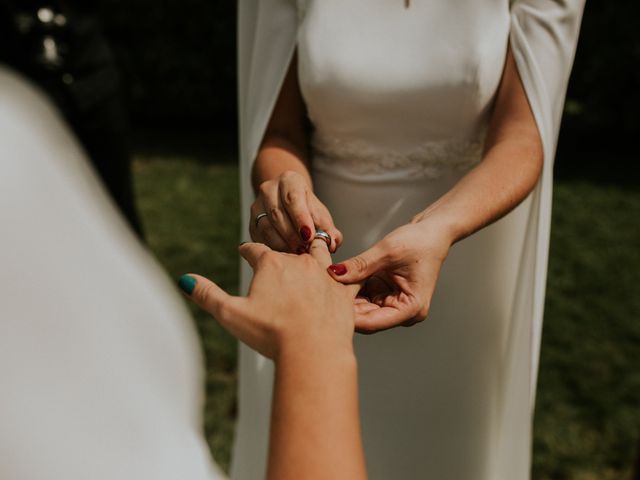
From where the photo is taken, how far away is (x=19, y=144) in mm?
618

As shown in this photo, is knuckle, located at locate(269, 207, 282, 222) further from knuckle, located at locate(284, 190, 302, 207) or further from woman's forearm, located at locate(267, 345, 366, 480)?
woman's forearm, located at locate(267, 345, 366, 480)

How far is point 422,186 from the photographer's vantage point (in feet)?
7.09

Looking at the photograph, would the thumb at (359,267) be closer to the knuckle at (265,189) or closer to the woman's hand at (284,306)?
the woman's hand at (284,306)

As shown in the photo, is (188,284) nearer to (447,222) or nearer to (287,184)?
(287,184)

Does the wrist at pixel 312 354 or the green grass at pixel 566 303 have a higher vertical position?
the wrist at pixel 312 354

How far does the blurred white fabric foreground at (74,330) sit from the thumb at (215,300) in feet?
1.83

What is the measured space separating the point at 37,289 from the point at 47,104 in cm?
19

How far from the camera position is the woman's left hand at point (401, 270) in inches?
62.4

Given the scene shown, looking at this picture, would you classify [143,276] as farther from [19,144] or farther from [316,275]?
[316,275]

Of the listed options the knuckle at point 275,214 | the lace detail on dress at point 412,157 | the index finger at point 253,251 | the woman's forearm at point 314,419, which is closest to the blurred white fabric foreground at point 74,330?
the woman's forearm at point 314,419

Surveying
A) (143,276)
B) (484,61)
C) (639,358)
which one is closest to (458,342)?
(484,61)

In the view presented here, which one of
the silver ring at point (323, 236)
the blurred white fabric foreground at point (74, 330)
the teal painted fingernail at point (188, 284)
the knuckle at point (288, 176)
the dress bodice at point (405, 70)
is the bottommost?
the silver ring at point (323, 236)

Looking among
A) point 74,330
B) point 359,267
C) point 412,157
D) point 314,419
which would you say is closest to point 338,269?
point 359,267

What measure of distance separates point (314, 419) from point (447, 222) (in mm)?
795
